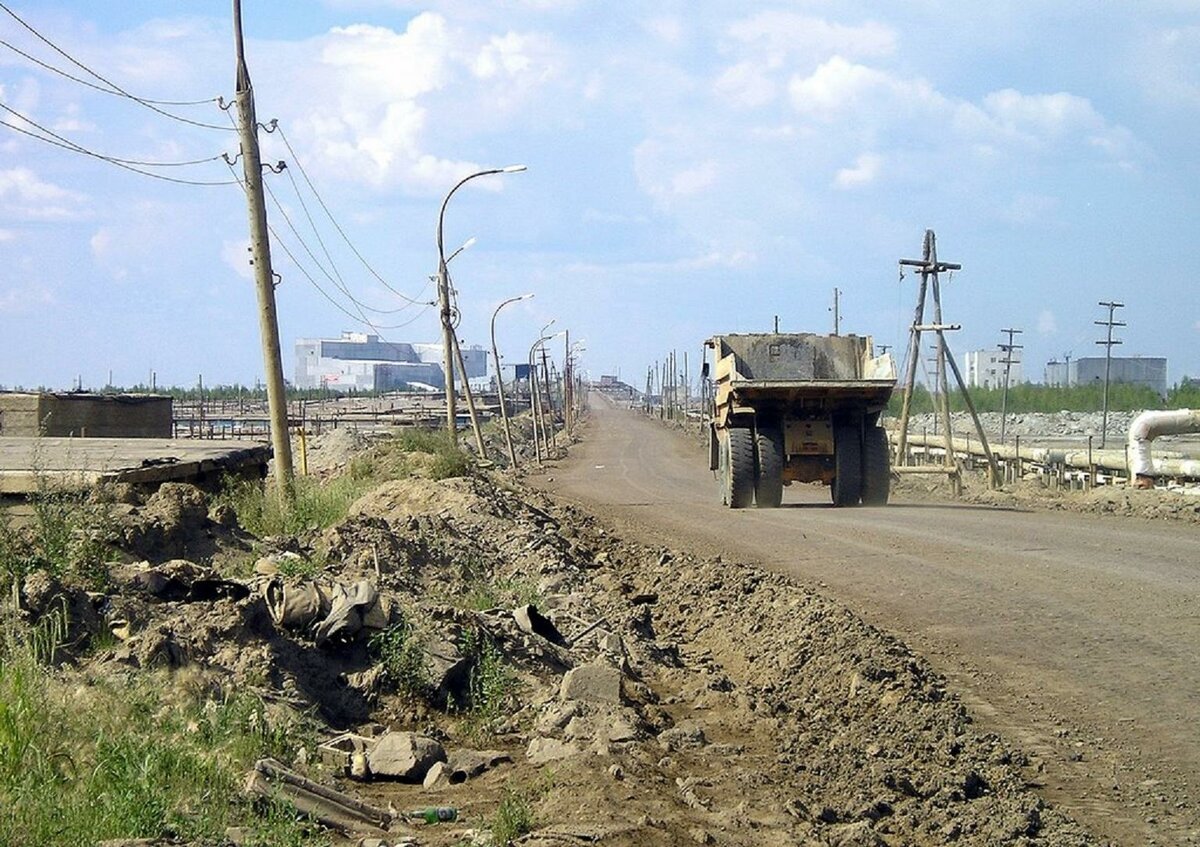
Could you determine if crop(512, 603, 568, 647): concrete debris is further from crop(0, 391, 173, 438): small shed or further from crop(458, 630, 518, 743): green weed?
crop(0, 391, 173, 438): small shed

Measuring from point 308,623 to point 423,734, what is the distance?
53.3 inches

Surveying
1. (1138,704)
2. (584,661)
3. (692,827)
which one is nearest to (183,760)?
(692,827)

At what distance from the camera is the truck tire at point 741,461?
2277 cm

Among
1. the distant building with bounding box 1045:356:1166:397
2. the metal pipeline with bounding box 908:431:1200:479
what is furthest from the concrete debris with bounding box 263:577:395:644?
the distant building with bounding box 1045:356:1166:397

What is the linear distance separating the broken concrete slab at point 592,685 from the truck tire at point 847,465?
15283mm

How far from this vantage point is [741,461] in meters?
22.8

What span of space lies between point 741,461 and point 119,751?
17.7m

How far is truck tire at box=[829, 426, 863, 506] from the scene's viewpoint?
75.7 ft

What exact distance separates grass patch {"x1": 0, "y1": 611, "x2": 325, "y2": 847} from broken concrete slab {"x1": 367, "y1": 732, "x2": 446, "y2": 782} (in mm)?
435

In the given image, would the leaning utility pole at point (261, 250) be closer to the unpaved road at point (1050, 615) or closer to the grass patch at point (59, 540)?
the unpaved road at point (1050, 615)

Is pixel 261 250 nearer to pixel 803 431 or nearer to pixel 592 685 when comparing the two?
pixel 803 431

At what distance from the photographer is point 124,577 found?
8711 mm

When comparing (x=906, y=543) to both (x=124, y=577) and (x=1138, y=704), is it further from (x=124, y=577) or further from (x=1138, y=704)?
(x=124, y=577)

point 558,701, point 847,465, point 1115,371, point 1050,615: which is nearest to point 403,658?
point 558,701
